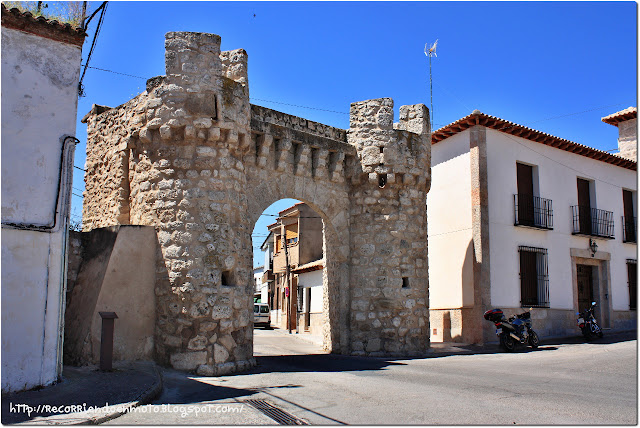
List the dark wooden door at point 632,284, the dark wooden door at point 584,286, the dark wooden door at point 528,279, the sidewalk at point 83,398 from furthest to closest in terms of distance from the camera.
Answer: the dark wooden door at point 632,284
the dark wooden door at point 584,286
the dark wooden door at point 528,279
the sidewalk at point 83,398

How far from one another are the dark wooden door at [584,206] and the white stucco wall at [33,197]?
15685 millimetres

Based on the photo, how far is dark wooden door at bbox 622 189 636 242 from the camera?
19438mm

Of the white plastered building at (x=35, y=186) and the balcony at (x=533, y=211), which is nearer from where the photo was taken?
the white plastered building at (x=35, y=186)

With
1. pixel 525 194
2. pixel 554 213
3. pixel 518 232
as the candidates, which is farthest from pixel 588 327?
pixel 525 194

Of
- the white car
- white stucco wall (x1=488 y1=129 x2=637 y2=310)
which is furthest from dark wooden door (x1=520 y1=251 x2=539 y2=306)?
the white car

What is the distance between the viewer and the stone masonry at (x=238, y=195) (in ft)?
30.2

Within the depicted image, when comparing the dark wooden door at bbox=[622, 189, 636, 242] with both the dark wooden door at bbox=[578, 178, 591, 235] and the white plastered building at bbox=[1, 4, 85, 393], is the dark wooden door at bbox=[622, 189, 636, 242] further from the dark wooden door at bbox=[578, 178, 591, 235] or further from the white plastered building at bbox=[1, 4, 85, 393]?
the white plastered building at bbox=[1, 4, 85, 393]

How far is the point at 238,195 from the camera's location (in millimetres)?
9898

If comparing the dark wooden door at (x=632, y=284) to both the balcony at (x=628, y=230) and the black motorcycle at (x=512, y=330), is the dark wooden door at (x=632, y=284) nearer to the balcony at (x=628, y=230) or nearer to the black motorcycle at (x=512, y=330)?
the balcony at (x=628, y=230)

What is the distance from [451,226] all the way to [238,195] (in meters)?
8.40

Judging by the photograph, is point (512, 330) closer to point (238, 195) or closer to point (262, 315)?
point (238, 195)

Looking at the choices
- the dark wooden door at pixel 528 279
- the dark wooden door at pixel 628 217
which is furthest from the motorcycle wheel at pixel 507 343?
the dark wooden door at pixel 628 217

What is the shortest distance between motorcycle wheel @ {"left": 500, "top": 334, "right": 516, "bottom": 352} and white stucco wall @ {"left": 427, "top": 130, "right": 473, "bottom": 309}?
1.87 m

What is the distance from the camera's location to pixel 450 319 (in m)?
15.8
